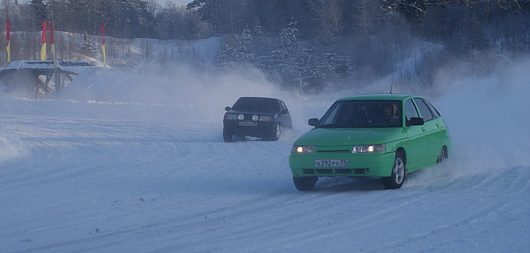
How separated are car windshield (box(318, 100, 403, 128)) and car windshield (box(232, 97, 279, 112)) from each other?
10.7 metres

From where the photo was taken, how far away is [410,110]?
40.5 feet

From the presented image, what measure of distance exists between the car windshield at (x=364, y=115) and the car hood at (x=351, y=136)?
1.01ft

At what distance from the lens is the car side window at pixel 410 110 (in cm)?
1213

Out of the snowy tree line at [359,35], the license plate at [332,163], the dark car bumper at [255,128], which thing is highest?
the snowy tree line at [359,35]

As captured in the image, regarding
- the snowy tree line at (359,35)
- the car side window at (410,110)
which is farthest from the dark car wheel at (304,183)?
the snowy tree line at (359,35)

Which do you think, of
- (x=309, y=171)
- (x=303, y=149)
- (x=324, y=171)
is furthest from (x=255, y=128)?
(x=324, y=171)

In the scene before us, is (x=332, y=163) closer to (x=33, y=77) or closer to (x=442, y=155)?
(x=442, y=155)

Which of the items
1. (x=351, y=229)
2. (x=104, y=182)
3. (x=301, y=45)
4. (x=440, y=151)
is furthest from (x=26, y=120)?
(x=301, y=45)

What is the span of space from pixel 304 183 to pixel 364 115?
5.24 feet

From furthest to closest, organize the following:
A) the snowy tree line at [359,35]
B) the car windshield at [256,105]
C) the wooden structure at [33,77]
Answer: the snowy tree line at [359,35] → the wooden structure at [33,77] → the car windshield at [256,105]

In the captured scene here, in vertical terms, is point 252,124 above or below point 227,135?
above

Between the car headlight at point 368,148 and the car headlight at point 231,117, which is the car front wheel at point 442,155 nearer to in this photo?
the car headlight at point 368,148

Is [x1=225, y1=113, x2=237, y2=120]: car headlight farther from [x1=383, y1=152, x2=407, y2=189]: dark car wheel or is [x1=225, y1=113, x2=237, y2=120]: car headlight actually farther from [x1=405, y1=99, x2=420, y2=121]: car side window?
[x1=383, y1=152, x2=407, y2=189]: dark car wheel

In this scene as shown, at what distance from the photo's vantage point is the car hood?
1086cm
